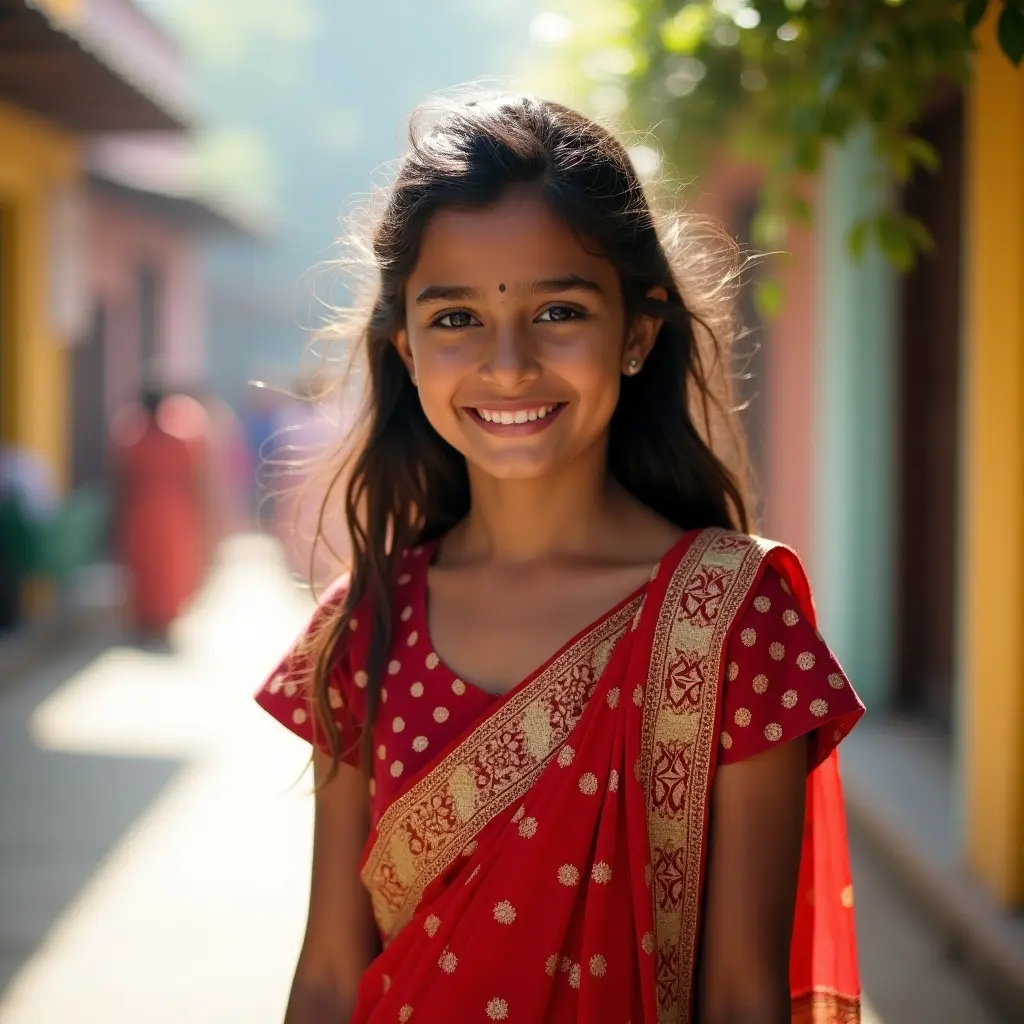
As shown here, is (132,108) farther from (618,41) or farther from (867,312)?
(618,41)

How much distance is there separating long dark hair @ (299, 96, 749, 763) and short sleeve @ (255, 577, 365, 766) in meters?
0.02

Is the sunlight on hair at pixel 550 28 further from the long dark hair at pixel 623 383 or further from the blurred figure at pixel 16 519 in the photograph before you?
the blurred figure at pixel 16 519

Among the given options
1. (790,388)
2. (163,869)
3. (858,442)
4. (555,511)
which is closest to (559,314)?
(555,511)

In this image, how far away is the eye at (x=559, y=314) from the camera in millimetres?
1812

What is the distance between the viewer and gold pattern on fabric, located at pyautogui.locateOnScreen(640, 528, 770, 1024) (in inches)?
66.7

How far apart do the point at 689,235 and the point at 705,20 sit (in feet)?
6.46

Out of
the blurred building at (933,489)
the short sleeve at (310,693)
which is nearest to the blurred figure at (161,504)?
the blurred building at (933,489)

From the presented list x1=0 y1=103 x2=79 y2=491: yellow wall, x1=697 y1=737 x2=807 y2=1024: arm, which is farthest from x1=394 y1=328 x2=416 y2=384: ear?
x1=0 y1=103 x2=79 y2=491: yellow wall

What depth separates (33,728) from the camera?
7.20m

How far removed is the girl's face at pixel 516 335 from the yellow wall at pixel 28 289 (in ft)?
29.3

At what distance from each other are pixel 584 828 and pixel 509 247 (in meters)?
0.69

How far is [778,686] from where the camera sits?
5.52 ft

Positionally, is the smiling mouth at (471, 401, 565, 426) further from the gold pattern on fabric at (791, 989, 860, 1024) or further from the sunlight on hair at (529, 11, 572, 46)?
the sunlight on hair at (529, 11, 572, 46)

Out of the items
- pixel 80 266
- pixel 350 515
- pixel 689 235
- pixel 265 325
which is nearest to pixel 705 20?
pixel 689 235
